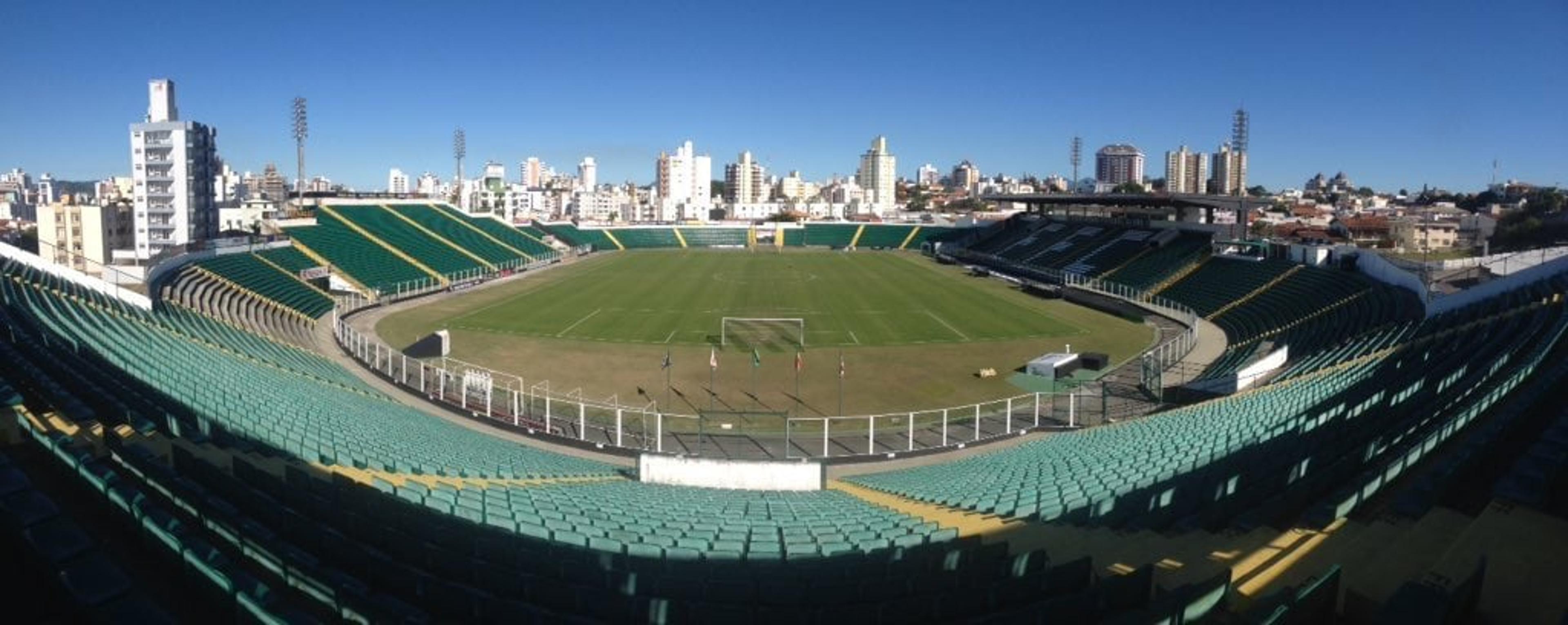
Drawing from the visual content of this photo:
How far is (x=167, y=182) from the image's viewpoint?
239ft

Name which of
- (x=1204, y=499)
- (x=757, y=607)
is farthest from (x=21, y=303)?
(x=1204, y=499)

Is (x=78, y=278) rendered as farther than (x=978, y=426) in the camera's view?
Yes

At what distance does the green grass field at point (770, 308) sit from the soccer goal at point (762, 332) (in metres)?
0.15

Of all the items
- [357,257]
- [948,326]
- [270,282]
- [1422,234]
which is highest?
[1422,234]

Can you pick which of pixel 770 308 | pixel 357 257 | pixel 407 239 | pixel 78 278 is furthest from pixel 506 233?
pixel 78 278

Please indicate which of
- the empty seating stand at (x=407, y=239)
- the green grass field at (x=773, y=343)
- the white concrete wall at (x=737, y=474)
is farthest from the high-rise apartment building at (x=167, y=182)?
the white concrete wall at (x=737, y=474)

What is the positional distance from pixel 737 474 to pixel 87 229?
8821 cm

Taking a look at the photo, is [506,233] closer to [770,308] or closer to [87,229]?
[87,229]

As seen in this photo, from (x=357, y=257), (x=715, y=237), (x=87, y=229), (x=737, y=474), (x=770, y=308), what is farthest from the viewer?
(x=715, y=237)

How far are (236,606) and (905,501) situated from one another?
995 cm

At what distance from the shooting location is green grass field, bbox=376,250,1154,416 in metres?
28.7

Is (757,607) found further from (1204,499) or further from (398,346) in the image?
(398,346)

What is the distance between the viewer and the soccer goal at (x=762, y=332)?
123 feet

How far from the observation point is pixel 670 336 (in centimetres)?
3881
